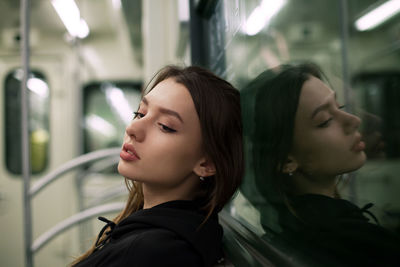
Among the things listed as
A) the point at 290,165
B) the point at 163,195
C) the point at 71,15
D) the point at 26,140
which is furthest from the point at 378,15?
the point at 71,15

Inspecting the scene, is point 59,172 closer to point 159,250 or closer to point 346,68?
point 159,250

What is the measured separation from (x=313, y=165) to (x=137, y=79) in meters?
3.63

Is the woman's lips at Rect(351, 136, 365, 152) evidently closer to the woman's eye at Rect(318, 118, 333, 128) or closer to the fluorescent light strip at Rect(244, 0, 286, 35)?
the woman's eye at Rect(318, 118, 333, 128)

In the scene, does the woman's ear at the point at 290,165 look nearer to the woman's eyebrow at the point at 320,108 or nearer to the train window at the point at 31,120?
the woman's eyebrow at the point at 320,108

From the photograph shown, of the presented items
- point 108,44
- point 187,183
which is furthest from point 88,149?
point 187,183

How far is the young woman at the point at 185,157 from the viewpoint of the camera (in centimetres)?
76

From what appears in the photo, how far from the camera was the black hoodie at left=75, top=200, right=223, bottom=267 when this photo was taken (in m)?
0.65

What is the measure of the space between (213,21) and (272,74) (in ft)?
2.37

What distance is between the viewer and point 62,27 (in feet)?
12.1

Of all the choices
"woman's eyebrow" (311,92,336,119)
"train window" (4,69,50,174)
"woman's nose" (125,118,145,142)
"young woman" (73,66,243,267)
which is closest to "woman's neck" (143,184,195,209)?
"young woman" (73,66,243,267)

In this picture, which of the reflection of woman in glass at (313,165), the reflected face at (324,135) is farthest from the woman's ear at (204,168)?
the reflected face at (324,135)

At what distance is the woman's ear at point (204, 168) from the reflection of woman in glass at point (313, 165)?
11cm

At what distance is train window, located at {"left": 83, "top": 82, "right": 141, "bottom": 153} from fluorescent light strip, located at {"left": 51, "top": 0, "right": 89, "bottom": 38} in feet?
2.21

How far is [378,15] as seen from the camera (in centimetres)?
36
